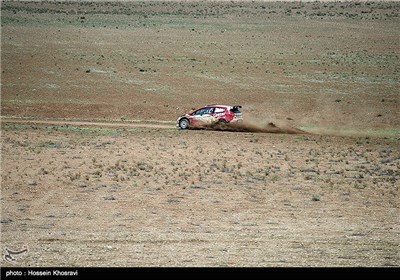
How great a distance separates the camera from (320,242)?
1652 cm

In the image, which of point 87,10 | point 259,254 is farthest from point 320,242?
point 87,10

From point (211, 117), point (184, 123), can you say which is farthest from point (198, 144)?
point (184, 123)

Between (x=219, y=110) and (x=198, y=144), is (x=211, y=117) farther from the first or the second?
(x=198, y=144)

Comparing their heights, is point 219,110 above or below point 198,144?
above

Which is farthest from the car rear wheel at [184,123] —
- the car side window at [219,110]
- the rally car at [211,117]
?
the car side window at [219,110]

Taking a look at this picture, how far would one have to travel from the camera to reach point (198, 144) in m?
31.7

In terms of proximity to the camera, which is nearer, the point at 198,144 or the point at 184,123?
the point at 198,144

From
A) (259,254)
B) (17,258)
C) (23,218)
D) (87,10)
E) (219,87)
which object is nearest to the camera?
(17,258)

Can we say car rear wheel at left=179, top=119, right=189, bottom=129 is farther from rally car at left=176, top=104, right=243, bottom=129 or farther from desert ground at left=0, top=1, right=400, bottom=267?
desert ground at left=0, top=1, right=400, bottom=267

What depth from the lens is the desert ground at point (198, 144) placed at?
642 inches

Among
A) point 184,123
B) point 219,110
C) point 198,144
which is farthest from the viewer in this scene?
point 184,123

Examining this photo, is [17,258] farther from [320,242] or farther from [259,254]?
[320,242]

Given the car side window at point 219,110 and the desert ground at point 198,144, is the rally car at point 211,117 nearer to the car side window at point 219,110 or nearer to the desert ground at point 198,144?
the car side window at point 219,110

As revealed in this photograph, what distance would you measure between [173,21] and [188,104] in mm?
33292
